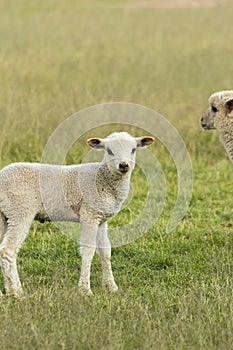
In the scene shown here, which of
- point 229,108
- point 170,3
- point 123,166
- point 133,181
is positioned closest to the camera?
point 123,166

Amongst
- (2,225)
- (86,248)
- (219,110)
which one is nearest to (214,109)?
(219,110)

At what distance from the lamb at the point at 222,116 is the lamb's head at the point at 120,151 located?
56.1 inches

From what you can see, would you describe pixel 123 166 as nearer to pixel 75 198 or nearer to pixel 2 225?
pixel 75 198

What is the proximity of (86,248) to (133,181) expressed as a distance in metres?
3.35

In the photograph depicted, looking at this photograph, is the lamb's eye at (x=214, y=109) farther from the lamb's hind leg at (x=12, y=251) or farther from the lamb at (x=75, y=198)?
the lamb's hind leg at (x=12, y=251)

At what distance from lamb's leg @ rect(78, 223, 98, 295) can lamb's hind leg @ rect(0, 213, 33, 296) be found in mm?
421

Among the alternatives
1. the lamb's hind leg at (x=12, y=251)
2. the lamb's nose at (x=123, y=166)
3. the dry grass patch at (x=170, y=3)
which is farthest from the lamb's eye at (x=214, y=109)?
the dry grass patch at (x=170, y=3)

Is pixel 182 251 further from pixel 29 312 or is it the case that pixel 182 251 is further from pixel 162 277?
pixel 29 312

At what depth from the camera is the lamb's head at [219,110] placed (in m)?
7.36

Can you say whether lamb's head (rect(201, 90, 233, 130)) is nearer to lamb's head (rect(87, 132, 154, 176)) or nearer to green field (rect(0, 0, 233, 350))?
green field (rect(0, 0, 233, 350))

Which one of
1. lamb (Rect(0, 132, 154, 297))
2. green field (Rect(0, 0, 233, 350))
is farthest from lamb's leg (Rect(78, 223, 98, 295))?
green field (Rect(0, 0, 233, 350))

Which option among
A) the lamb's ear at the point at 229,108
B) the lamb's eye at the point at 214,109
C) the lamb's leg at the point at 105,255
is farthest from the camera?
the lamb's eye at the point at 214,109

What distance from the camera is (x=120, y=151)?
19.7ft

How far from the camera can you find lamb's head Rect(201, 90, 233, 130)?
24.1 feet
